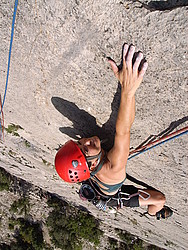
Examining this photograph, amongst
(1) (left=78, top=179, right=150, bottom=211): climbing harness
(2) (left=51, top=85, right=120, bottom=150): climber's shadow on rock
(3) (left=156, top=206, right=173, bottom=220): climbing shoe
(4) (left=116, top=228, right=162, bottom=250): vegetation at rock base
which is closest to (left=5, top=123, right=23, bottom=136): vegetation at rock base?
(2) (left=51, top=85, right=120, bottom=150): climber's shadow on rock

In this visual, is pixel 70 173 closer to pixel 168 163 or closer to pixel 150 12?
pixel 168 163

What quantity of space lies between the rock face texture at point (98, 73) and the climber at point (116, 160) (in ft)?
0.34

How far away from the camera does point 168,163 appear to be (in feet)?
7.55

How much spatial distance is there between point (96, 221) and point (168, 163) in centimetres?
476

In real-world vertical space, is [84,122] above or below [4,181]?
above

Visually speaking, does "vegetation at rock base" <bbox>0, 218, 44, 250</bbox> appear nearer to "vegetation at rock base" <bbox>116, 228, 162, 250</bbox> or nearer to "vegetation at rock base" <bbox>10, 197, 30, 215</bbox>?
"vegetation at rock base" <bbox>10, 197, 30, 215</bbox>

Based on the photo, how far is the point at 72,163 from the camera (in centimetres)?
213

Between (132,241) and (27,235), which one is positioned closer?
(132,241)

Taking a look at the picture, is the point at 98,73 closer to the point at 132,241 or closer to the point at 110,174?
the point at 110,174

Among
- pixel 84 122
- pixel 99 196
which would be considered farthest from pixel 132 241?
pixel 84 122

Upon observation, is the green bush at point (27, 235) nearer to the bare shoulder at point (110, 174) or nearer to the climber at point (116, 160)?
the climber at point (116, 160)

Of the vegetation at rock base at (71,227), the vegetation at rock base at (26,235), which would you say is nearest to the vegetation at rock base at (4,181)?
the vegetation at rock base at (26,235)

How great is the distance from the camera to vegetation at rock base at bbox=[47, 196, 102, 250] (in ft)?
20.5

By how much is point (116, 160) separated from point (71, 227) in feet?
16.7
